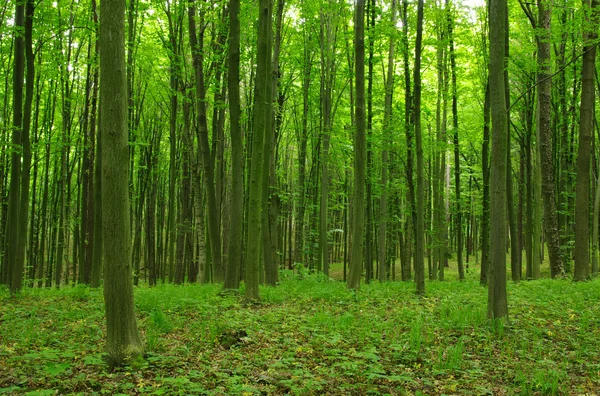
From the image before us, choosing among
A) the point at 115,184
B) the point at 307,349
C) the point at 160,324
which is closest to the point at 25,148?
the point at 160,324

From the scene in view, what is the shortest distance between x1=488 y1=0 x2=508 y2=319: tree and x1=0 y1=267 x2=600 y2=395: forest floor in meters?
0.62

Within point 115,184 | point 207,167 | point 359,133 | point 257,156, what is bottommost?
point 115,184

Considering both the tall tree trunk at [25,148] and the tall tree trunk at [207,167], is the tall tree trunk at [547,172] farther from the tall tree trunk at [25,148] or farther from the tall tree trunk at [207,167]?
the tall tree trunk at [25,148]

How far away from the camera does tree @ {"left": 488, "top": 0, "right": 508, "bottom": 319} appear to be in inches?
258

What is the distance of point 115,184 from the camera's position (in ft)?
14.5

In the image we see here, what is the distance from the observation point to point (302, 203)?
1906 centimetres

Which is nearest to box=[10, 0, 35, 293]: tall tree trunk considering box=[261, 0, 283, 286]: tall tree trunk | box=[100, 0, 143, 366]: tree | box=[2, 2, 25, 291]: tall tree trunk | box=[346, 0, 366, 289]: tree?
box=[2, 2, 25, 291]: tall tree trunk

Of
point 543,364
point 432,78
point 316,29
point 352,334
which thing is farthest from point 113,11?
point 432,78

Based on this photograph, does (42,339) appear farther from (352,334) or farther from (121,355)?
(352,334)

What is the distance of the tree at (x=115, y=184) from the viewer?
442 centimetres

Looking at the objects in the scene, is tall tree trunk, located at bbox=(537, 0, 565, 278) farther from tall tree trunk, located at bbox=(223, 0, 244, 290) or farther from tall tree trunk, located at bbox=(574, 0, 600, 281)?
tall tree trunk, located at bbox=(223, 0, 244, 290)

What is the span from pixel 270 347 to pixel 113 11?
447cm

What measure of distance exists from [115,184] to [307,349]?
10.4 feet

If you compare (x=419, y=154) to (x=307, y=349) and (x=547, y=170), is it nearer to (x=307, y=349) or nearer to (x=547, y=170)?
(x=547, y=170)
